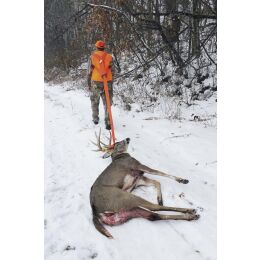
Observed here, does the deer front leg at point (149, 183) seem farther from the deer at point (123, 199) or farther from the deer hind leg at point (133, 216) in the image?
the deer hind leg at point (133, 216)

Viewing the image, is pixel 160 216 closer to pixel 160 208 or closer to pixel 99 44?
pixel 160 208

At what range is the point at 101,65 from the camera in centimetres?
492

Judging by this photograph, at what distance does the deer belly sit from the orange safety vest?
81.4 inches

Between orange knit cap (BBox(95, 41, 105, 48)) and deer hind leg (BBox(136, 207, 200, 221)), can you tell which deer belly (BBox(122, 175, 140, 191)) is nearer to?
deer hind leg (BBox(136, 207, 200, 221))

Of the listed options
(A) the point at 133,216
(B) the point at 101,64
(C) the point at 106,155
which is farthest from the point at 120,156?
(B) the point at 101,64

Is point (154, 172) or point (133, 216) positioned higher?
point (154, 172)

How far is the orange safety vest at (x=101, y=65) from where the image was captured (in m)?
4.69

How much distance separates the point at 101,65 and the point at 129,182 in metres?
2.31

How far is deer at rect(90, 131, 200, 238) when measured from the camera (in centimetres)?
262

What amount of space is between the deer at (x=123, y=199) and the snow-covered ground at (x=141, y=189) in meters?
0.06
